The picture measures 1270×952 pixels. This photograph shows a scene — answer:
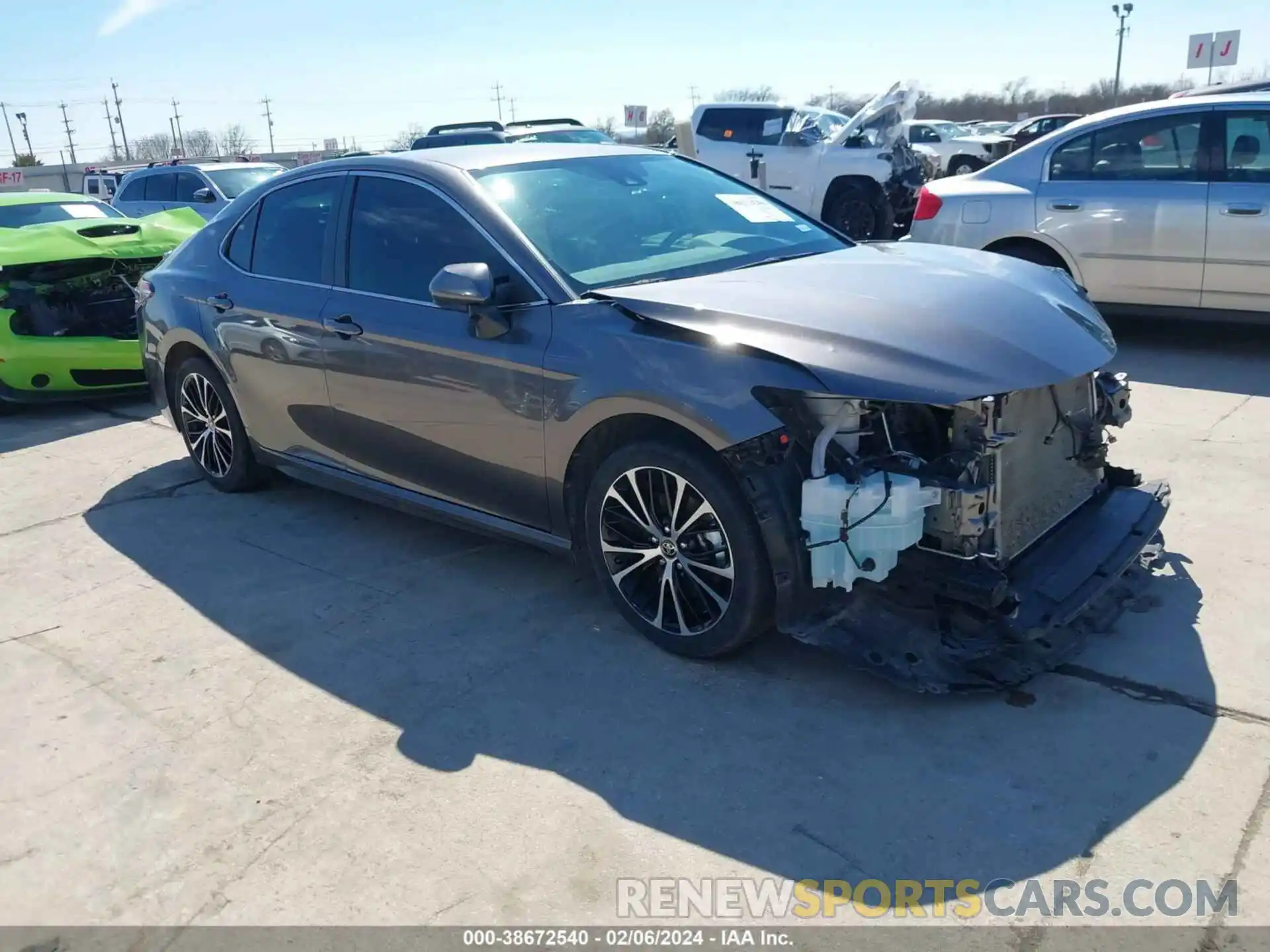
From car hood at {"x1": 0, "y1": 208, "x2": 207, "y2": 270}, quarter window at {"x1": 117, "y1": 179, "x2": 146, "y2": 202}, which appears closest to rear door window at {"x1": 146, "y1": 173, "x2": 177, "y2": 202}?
quarter window at {"x1": 117, "y1": 179, "x2": 146, "y2": 202}

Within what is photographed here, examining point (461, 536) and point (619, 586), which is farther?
point (461, 536)

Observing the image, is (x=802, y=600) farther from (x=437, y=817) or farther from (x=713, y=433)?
(x=437, y=817)

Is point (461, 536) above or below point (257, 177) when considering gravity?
below

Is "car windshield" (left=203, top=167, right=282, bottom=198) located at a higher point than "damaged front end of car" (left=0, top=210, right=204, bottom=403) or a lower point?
higher

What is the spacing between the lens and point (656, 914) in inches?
99.9

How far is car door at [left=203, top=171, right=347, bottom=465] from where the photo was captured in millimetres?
4723

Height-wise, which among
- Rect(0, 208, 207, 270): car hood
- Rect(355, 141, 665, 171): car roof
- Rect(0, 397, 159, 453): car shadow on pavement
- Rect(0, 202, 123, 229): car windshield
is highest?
Rect(355, 141, 665, 171): car roof

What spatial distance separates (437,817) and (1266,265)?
21.2 ft

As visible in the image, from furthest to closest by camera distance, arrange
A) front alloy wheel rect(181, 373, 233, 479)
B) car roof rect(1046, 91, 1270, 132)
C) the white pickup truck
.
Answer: the white pickup truck < car roof rect(1046, 91, 1270, 132) < front alloy wheel rect(181, 373, 233, 479)

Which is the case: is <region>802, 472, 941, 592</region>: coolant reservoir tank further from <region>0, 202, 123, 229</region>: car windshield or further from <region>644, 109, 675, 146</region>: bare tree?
<region>644, 109, 675, 146</region>: bare tree

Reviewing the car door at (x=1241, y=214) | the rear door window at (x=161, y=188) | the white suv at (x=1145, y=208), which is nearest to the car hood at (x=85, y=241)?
the white suv at (x=1145, y=208)

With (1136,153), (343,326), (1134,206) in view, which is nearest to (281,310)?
(343,326)

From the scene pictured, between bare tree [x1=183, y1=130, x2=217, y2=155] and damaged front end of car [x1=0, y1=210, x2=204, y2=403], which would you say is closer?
damaged front end of car [x1=0, y1=210, x2=204, y2=403]
